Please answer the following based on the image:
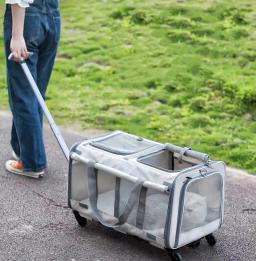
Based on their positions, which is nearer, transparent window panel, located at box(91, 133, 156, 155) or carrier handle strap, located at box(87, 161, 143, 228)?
carrier handle strap, located at box(87, 161, 143, 228)

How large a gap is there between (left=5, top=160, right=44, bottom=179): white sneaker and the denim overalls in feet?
0.13

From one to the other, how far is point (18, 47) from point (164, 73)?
3.25 meters

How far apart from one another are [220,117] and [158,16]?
288 centimetres

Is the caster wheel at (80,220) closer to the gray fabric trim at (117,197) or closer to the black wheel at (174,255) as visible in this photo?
the gray fabric trim at (117,197)

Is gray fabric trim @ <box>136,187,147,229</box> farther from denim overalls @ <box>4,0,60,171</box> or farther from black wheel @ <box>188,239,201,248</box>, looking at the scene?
denim overalls @ <box>4,0,60,171</box>

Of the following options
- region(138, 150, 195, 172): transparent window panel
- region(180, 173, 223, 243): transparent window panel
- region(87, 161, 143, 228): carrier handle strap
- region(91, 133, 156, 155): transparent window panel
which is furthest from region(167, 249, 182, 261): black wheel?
region(91, 133, 156, 155): transparent window panel

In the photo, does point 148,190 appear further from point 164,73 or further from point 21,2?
point 164,73

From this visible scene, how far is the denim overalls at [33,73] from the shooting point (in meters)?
4.41

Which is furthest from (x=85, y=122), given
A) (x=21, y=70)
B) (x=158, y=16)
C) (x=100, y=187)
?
(x=158, y=16)

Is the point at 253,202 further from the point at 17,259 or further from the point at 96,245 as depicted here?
the point at 17,259

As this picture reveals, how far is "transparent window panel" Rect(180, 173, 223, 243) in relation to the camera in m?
3.61

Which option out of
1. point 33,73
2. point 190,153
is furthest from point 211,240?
point 33,73

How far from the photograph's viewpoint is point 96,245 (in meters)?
3.92

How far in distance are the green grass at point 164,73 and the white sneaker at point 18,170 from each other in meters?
1.30
